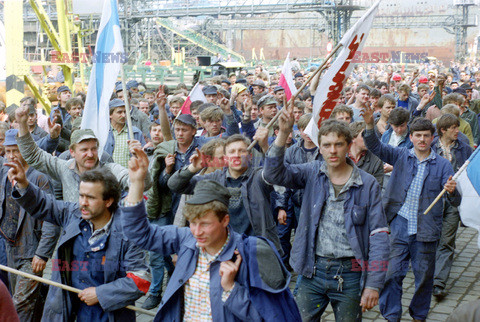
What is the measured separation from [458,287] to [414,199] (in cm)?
189

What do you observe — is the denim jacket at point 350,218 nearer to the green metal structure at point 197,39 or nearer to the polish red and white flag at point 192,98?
the polish red and white flag at point 192,98

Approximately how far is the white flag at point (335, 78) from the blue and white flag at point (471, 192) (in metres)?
1.19

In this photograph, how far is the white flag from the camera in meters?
5.41

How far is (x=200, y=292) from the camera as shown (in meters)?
3.37

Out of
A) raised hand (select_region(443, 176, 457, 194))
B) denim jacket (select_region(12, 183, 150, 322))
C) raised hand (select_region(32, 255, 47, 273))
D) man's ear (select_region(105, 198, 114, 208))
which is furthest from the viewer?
raised hand (select_region(443, 176, 457, 194))

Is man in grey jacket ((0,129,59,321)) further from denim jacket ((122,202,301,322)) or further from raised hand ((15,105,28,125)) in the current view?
denim jacket ((122,202,301,322))

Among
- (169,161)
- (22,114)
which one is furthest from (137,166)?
(22,114)

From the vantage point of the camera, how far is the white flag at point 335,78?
5.41m

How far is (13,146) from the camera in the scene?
18.5 feet

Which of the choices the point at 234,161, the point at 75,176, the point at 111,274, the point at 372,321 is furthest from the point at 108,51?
the point at 372,321

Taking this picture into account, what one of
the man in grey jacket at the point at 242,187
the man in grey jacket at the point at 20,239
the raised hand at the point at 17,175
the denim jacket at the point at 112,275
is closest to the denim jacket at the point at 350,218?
the man in grey jacket at the point at 242,187

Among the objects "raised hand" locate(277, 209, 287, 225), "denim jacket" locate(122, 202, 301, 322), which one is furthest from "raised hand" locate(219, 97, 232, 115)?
"denim jacket" locate(122, 202, 301, 322)

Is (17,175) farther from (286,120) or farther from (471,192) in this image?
(471,192)

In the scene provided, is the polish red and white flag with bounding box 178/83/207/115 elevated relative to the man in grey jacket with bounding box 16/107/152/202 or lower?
elevated
